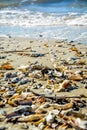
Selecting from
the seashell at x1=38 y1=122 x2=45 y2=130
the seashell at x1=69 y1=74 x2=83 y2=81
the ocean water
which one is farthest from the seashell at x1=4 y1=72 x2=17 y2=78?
the ocean water

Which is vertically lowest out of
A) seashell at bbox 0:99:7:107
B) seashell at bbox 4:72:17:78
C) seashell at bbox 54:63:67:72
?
seashell at bbox 0:99:7:107

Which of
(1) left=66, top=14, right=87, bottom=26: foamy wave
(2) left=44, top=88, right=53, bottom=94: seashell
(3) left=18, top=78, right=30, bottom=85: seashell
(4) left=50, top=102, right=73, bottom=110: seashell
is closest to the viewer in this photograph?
(4) left=50, top=102, right=73, bottom=110: seashell

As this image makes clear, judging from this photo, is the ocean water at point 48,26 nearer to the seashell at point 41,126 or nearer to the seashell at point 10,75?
the seashell at point 10,75

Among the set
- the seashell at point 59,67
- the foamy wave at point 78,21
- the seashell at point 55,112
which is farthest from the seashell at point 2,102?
the foamy wave at point 78,21

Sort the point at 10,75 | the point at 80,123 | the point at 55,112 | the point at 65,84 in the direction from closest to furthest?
the point at 80,123
the point at 55,112
the point at 65,84
the point at 10,75

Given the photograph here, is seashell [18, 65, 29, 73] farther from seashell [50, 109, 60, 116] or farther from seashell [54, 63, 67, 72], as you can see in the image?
seashell [50, 109, 60, 116]

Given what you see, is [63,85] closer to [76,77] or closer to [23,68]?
[76,77]

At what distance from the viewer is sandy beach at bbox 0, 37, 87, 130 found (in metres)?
4.34

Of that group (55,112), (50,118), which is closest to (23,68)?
(55,112)

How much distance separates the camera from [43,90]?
230 inches

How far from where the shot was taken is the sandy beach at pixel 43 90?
14.2ft

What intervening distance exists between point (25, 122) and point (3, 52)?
5940 millimetres

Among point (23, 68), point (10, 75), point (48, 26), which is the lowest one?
point (10, 75)

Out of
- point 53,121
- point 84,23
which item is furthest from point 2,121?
point 84,23
